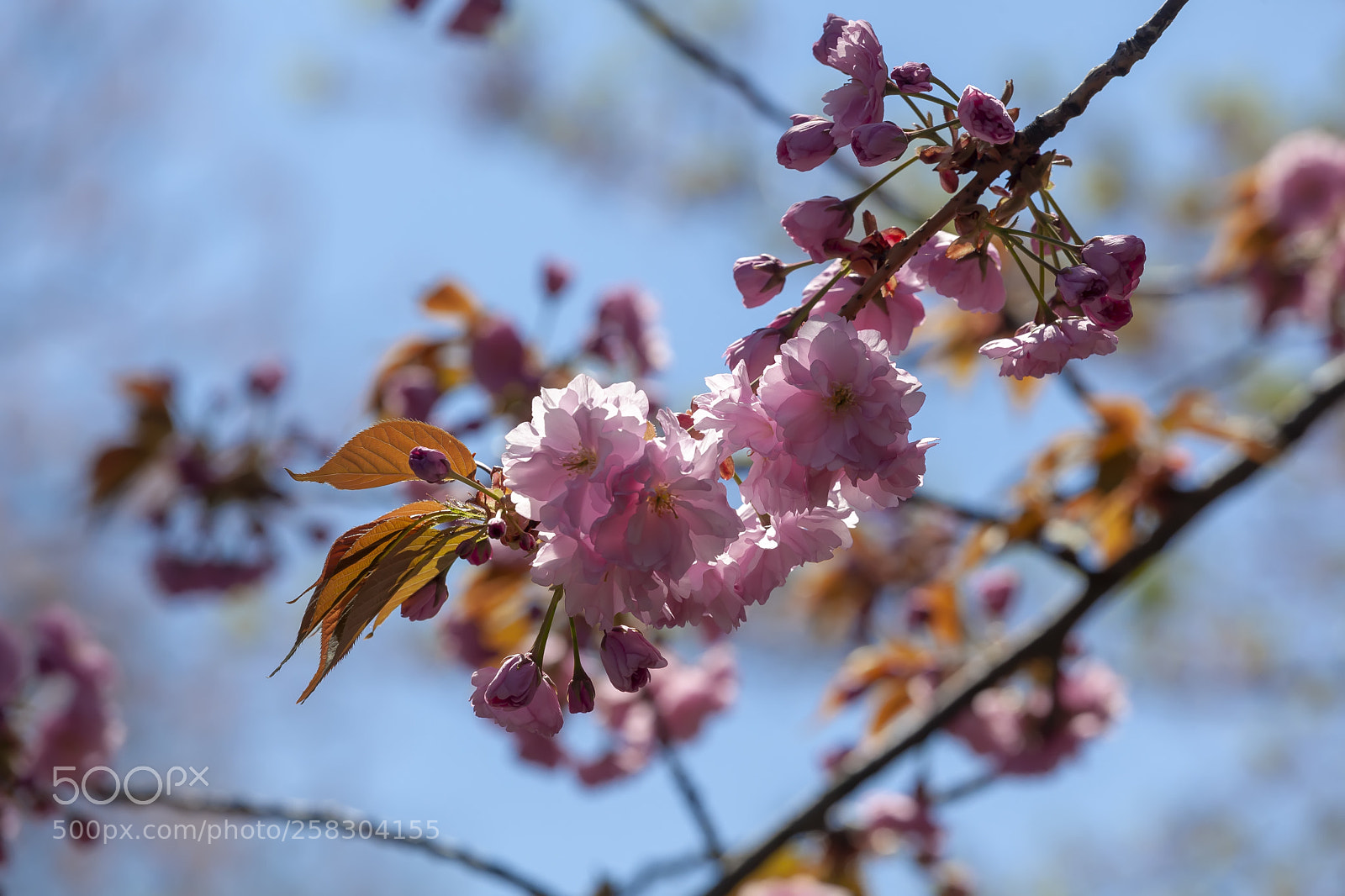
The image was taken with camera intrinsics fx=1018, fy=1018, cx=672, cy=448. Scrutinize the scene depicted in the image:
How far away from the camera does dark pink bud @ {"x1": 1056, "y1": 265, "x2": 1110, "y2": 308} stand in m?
0.72

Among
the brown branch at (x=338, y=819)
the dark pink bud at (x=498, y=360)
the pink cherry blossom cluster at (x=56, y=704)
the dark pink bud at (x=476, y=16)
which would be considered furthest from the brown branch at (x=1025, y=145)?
the dark pink bud at (x=476, y=16)

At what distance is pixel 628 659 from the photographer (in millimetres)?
770

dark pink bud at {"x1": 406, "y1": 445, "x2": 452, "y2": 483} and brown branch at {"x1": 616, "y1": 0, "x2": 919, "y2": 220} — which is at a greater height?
brown branch at {"x1": 616, "y1": 0, "x2": 919, "y2": 220}

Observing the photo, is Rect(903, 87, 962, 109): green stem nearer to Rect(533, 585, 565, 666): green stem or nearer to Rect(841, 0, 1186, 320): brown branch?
Rect(841, 0, 1186, 320): brown branch

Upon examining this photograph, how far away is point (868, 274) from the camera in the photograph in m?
0.77

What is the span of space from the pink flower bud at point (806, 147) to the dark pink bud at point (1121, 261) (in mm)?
213

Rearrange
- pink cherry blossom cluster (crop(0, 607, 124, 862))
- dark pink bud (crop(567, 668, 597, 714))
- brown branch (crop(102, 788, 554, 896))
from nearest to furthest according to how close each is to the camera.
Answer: dark pink bud (crop(567, 668, 597, 714)) → brown branch (crop(102, 788, 554, 896)) → pink cherry blossom cluster (crop(0, 607, 124, 862))

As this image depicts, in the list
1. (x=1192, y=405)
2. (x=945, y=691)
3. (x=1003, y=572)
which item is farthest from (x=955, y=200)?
(x=1003, y=572)

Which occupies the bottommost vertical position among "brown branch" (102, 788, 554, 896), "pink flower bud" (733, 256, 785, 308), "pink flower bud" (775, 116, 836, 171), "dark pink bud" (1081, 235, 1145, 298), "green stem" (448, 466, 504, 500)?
"brown branch" (102, 788, 554, 896)

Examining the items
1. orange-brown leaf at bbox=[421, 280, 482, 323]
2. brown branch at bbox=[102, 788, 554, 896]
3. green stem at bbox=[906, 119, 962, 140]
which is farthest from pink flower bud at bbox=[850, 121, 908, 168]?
orange-brown leaf at bbox=[421, 280, 482, 323]

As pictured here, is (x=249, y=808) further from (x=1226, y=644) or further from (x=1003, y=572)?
(x=1226, y=644)

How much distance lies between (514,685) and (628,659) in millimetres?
91

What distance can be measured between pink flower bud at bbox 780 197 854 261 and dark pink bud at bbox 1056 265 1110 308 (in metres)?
0.16

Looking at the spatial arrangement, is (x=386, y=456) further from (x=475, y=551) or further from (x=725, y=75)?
(x=725, y=75)
